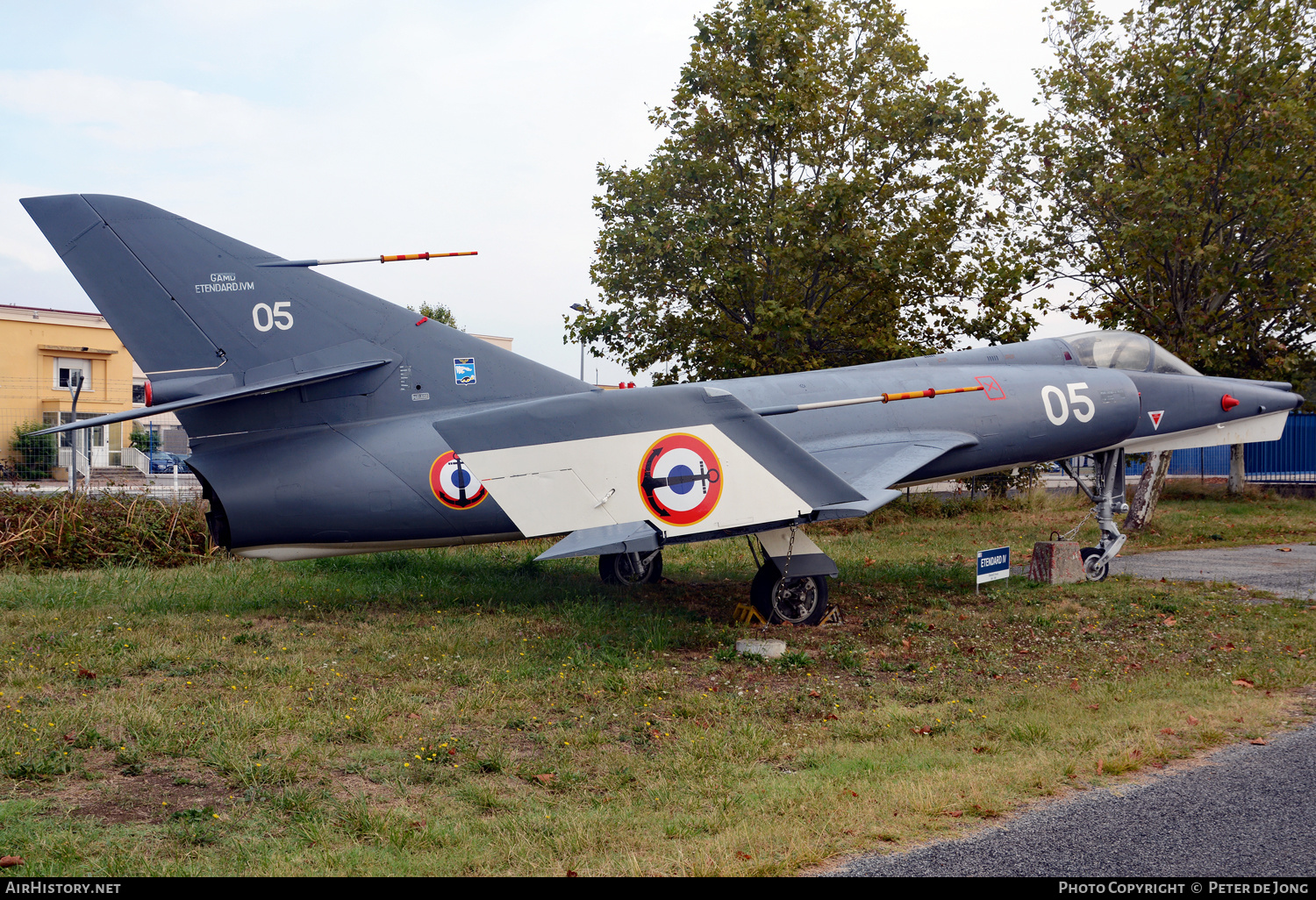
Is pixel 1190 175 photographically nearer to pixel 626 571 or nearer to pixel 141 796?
pixel 626 571

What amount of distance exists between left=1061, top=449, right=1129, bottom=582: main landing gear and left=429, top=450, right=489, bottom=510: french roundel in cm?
828

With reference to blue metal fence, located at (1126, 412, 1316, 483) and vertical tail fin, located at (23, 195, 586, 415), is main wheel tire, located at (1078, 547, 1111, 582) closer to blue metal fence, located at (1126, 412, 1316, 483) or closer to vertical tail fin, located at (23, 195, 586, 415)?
vertical tail fin, located at (23, 195, 586, 415)

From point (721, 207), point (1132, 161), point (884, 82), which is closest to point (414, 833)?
point (721, 207)

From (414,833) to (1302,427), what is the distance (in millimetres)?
38641

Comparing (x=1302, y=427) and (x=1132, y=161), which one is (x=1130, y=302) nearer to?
(x=1132, y=161)

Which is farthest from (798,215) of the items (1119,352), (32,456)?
(32,456)

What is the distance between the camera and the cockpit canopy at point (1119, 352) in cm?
1253

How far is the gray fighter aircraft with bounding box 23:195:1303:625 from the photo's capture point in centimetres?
826

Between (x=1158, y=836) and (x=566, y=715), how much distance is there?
3789mm

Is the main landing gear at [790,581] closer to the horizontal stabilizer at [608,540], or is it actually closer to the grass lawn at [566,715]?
the grass lawn at [566,715]

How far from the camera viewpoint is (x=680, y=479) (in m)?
8.38

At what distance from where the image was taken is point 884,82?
18438 mm

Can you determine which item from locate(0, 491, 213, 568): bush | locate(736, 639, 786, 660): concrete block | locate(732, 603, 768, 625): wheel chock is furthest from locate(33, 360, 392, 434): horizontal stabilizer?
locate(0, 491, 213, 568): bush

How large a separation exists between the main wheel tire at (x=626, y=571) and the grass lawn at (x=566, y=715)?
61 centimetres
